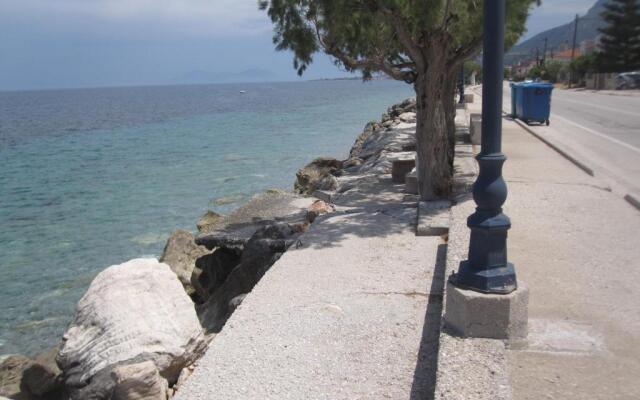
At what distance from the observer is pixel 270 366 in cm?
387

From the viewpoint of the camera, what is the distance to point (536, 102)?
1872 cm

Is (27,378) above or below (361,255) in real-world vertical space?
below

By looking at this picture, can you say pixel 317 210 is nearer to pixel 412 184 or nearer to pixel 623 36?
pixel 412 184

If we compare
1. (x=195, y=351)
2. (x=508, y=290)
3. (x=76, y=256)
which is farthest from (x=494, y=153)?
(x=76, y=256)

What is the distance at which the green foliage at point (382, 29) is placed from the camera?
275 inches

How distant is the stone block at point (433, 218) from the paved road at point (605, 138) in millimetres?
3025

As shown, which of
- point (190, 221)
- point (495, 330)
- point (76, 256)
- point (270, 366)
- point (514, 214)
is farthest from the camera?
point (190, 221)

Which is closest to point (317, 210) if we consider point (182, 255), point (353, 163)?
point (182, 255)

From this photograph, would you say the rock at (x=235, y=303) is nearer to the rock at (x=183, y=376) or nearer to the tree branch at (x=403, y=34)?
the rock at (x=183, y=376)

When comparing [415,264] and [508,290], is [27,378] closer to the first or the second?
[415,264]

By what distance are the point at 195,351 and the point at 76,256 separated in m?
8.87

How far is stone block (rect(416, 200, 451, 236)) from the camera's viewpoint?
6441 millimetres

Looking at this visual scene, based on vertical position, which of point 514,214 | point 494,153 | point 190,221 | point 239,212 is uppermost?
point 494,153


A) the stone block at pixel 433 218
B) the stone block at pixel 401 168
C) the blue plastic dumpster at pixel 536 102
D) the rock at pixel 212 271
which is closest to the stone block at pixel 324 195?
the stone block at pixel 401 168
